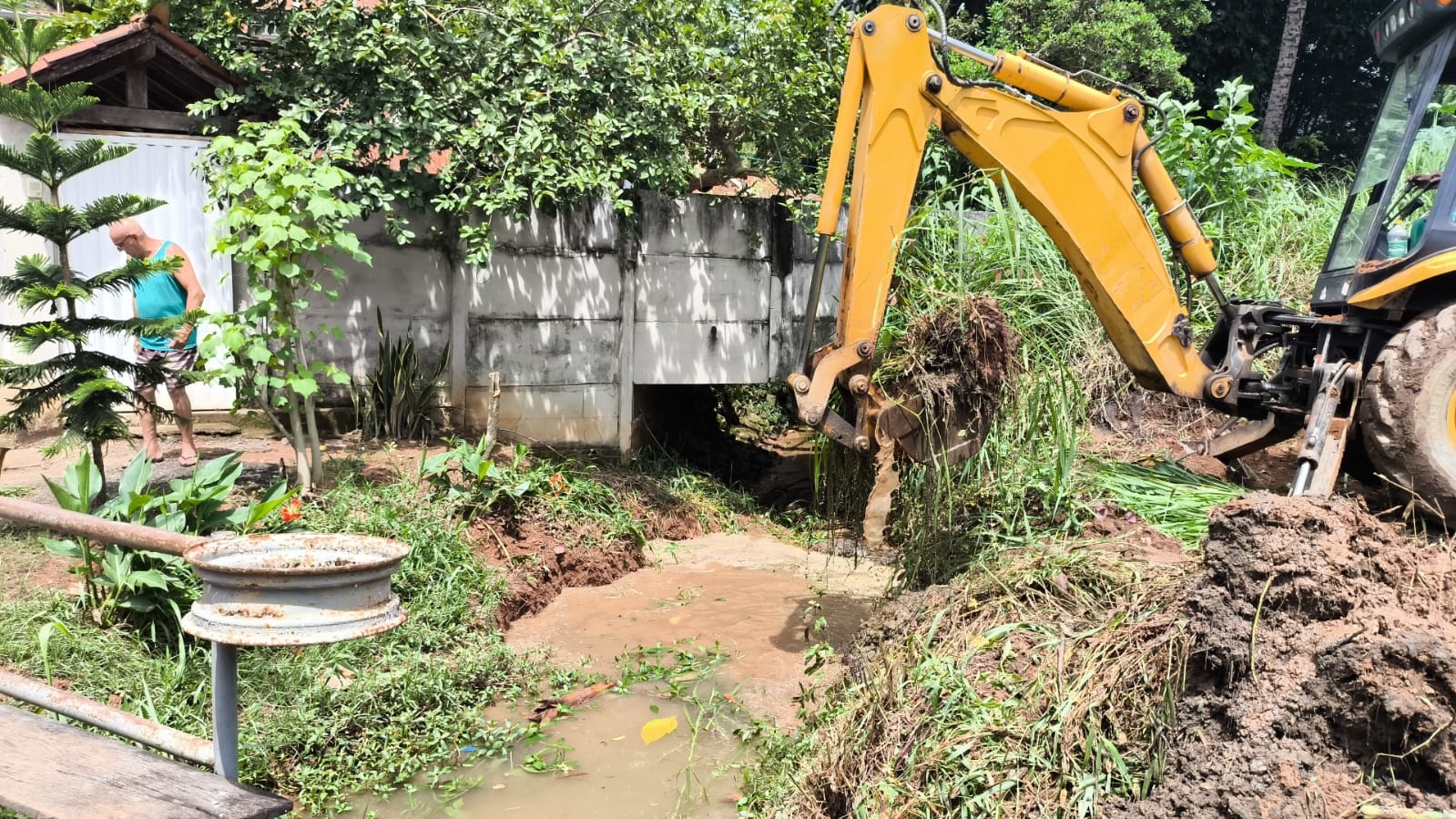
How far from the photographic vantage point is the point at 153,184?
7.34m

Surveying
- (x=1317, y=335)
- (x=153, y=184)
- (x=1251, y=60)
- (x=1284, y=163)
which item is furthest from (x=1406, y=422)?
(x=1251, y=60)

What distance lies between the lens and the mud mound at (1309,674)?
2.59m

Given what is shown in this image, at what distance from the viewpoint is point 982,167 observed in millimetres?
5285

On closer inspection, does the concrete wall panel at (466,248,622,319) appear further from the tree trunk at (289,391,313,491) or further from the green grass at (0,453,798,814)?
the green grass at (0,453,798,814)

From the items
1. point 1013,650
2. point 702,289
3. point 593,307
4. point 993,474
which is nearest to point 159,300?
point 593,307

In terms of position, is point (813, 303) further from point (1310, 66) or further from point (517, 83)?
point (1310, 66)

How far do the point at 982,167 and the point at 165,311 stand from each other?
198 inches

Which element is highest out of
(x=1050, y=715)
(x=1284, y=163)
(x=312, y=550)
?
(x=1284, y=163)

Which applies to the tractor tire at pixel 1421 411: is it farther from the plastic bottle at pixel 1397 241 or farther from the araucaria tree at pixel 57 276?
the araucaria tree at pixel 57 276

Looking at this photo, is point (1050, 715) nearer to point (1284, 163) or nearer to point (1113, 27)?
point (1284, 163)

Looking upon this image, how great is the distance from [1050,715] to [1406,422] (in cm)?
272

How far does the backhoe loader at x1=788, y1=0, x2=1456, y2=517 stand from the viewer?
15.4 ft

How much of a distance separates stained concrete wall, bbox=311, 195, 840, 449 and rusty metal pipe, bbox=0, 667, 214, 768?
16.6ft

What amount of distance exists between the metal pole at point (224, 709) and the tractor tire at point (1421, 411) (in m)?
4.78
